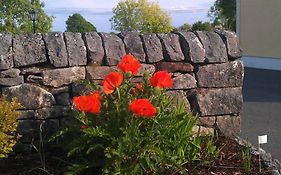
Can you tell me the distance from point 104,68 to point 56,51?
429 millimetres

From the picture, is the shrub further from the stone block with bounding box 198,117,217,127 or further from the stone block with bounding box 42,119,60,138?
the stone block with bounding box 198,117,217,127

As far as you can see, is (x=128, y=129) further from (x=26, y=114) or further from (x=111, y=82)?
(x=26, y=114)

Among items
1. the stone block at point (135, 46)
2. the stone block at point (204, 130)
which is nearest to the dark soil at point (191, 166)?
the stone block at point (204, 130)

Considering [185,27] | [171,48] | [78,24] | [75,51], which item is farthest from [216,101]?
[185,27]

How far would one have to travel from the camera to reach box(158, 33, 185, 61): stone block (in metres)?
4.68

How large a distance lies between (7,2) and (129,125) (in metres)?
6.46

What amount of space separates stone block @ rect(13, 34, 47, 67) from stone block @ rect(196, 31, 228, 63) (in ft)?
4.67

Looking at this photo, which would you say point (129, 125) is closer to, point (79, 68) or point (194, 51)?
point (79, 68)

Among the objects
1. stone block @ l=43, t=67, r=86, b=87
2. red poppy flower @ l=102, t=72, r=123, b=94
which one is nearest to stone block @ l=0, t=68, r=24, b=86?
stone block @ l=43, t=67, r=86, b=87

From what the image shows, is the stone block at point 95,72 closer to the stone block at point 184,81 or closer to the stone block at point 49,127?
the stone block at point 49,127

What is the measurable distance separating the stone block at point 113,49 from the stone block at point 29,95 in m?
0.58

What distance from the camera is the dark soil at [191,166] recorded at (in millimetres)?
4059

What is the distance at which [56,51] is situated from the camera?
4.42 meters

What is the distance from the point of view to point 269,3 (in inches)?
647
